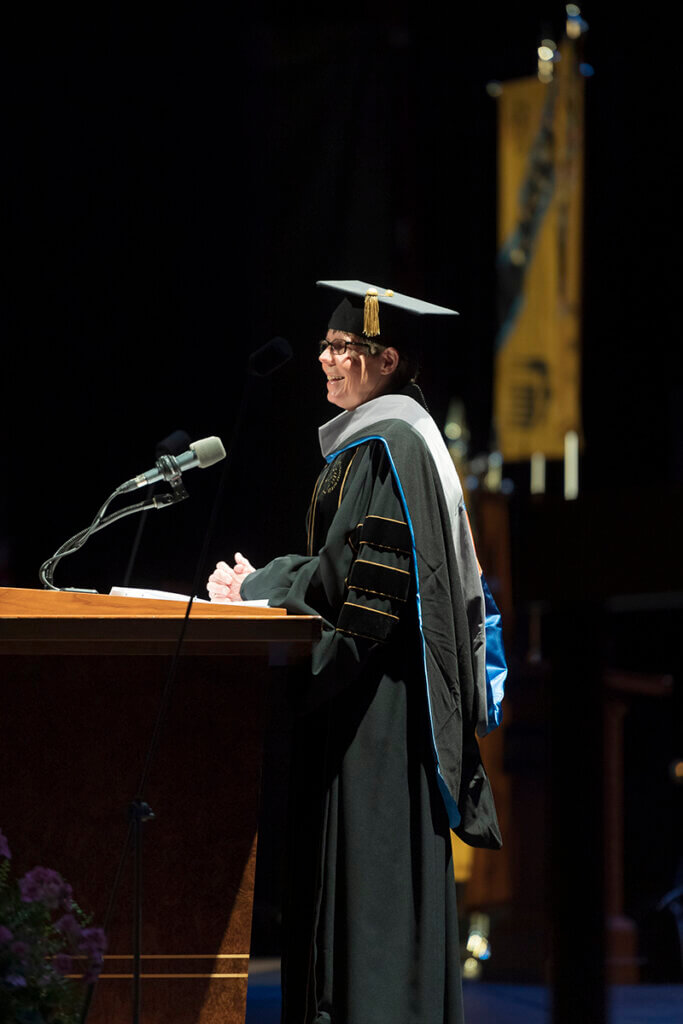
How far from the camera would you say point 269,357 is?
2564 mm

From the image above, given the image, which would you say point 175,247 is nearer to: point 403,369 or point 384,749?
point 403,369

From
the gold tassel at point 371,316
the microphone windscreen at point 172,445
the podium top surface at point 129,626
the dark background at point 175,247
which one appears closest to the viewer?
the podium top surface at point 129,626

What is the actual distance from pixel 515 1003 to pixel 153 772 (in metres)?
2.89

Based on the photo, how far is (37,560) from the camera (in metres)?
5.04

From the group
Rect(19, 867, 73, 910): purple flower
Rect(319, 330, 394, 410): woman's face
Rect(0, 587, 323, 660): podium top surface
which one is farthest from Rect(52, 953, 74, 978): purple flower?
Rect(319, 330, 394, 410): woman's face

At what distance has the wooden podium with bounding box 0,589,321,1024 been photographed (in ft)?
7.68

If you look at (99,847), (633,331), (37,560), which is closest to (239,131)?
(37,560)

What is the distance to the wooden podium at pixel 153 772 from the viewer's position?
2.34 metres

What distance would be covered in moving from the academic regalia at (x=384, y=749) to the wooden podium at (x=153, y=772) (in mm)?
236

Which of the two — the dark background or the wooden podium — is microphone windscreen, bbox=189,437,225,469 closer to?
the wooden podium

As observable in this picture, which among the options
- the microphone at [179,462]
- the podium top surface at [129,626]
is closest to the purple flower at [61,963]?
the podium top surface at [129,626]

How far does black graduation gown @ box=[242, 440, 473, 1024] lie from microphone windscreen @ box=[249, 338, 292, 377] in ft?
1.21

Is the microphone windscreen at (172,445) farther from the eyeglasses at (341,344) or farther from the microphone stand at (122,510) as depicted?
the eyeglasses at (341,344)

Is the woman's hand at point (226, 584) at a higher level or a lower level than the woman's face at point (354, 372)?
lower
